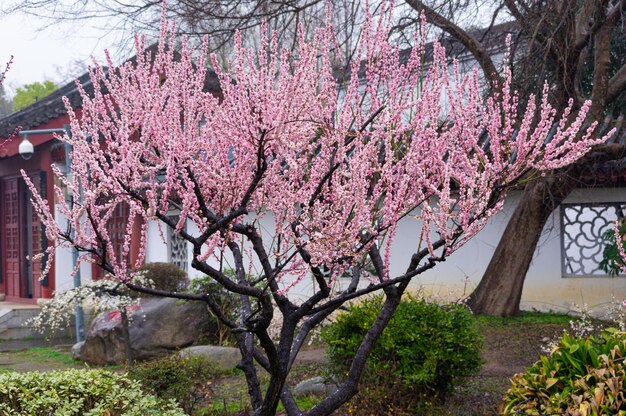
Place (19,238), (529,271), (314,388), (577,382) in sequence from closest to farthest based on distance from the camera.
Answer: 1. (577,382)
2. (314,388)
3. (529,271)
4. (19,238)

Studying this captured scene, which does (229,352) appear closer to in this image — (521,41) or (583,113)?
(521,41)

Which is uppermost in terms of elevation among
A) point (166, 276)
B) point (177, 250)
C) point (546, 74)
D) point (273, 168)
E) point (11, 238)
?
point (546, 74)

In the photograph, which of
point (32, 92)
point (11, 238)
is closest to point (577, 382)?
point (11, 238)

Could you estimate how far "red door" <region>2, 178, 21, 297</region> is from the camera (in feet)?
58.6

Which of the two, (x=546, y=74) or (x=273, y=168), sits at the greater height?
(x=546, y=74)

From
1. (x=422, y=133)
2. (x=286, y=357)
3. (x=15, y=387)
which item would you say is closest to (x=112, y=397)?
(x=15, y=387)

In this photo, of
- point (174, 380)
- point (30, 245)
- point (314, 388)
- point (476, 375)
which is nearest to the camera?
point (174, 380)

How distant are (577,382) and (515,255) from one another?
7.52 m

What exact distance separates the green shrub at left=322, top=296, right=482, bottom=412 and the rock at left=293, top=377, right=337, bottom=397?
2.93 ft

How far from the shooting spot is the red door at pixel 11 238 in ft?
58.6

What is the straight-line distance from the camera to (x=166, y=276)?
12.8m

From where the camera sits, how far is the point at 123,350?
Result: 1155 cm

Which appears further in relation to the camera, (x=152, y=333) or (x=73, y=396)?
(x=152, y=333)

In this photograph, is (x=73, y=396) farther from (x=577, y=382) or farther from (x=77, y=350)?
(x=77, y=350)
